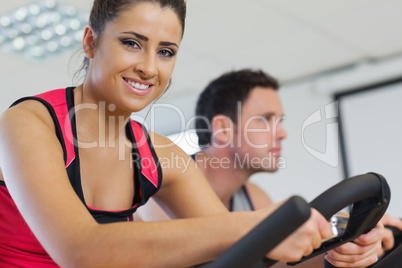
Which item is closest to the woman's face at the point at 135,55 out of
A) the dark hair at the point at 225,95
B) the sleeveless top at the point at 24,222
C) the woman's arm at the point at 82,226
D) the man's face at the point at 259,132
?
the sleeveless top at the point at 24,222

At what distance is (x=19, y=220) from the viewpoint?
4.04ft

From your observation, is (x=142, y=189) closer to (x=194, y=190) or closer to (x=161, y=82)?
(x=194, y=190)

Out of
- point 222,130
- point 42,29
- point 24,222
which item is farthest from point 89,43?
point 42,29

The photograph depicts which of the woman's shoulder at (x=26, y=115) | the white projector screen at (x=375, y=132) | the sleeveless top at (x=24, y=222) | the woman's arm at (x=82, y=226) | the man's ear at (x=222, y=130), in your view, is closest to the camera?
the woman's arm at (x=82, y=226)

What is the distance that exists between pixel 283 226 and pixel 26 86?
4.69 m

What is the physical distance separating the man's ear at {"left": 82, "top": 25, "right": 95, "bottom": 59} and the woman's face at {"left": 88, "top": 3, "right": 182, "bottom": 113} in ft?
0.19

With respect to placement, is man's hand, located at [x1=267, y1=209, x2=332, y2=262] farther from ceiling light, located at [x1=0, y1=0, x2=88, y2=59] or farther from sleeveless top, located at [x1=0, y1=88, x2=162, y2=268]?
ceiling light, located at [x1=0, y1=0, x2=88, y2=59]

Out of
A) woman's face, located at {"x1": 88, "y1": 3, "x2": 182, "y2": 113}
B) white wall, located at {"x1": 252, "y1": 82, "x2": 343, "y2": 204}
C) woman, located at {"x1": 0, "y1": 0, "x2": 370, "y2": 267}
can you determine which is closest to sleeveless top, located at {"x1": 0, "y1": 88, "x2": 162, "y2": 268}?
woman, located at {"x1": 0, "y1": 0, "x2": 370, "y2": 267}

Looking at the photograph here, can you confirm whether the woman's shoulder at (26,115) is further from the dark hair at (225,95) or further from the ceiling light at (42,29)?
Answer: the ceiling light at (42,29)

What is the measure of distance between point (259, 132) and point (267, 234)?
6.44 ft

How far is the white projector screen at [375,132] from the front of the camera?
17.7 feet

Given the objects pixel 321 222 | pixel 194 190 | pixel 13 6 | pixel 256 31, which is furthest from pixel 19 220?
pixel 256 31

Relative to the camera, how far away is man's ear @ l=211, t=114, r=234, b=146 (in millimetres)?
2801

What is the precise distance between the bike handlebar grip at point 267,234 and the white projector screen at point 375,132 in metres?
4.76
